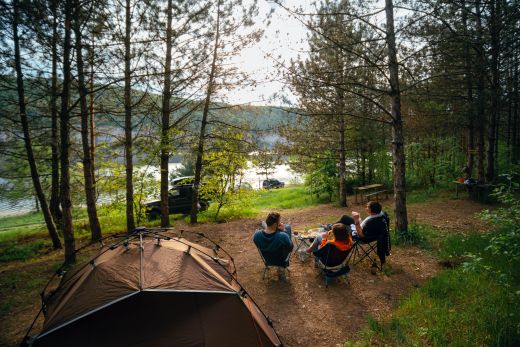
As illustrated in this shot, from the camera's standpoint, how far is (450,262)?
6289 millimetres

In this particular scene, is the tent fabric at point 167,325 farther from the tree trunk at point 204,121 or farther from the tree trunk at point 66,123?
the tree trunk at point 204,121

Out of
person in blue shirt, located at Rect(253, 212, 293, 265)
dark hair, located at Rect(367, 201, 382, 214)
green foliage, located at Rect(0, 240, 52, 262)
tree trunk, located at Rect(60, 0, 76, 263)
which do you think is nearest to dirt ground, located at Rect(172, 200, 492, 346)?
person in blue shirt, located at Rect(253, 212, 293, 265)

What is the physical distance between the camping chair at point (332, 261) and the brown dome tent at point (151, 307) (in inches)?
76.5

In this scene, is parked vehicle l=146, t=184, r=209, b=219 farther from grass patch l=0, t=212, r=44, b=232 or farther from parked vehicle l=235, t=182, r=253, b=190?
grass patch l=0, t=212, r=44, b=232

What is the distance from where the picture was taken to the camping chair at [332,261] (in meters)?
5.48

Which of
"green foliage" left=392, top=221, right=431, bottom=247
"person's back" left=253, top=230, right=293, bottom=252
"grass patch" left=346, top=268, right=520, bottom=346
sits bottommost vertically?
"grass patch" left=346, top=268, right=520, bottom=346

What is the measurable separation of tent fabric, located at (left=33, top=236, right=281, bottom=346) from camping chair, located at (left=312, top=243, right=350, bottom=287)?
1921mm

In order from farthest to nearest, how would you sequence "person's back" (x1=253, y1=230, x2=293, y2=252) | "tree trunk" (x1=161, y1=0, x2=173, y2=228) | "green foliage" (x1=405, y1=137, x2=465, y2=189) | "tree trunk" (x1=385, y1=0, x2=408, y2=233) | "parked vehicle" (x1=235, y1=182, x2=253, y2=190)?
"green foliage" (x1=405, y1=137, x2=465, y2=189) → "parked vehicle" (x1=235, y1=182, x2=253, y2=190) → "tree trunk" (x1=161, y1=0, x2=173, y2=228) → "tree trunk" (x1=385, y1=0, x2=408, y2=233) → "person's back" (x1=253, y1=230, x2=293, y2=252)

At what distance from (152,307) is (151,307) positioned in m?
0.01

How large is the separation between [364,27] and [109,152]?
31.1ft

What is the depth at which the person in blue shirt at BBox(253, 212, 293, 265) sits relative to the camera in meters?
5.73

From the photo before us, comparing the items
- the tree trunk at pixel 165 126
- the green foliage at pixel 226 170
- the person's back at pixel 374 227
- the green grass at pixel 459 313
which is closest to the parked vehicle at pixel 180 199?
the green foliage at pixel 226 170

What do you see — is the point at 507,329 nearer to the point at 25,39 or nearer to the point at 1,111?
the point at 25,39

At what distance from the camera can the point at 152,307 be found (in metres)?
3.59
